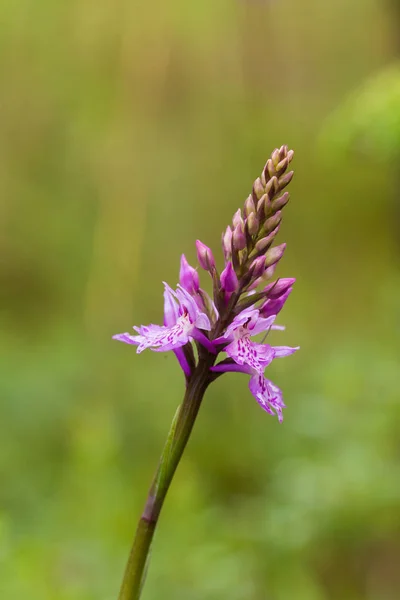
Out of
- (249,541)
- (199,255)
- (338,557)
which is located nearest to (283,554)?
(249,541)

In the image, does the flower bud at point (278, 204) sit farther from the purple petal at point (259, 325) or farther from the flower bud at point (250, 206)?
the purple petal at point (259, 325)

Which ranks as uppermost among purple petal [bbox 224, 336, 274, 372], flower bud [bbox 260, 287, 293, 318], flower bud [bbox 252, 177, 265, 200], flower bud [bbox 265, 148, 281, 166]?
flower bud [bbox 265, 148, 281, 166]

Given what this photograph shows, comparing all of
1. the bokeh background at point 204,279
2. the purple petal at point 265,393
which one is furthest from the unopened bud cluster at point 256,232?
the bokeh background at point 204,279

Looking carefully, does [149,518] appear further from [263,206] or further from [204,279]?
[204,279]

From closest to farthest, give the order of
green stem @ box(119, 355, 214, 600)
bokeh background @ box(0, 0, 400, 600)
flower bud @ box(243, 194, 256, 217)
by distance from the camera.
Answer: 1. green stem @ box(119, 355, 214, 600)
2. flower bud @ box(243, 194, 256, 217)
3. bokeh background @ box(0, 0, 400, 600)

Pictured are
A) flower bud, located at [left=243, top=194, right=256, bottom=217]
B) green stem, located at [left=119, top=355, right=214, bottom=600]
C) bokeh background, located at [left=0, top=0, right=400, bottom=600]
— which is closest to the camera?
green stem, located at [left=119, top=355, right=214, bottom=600]

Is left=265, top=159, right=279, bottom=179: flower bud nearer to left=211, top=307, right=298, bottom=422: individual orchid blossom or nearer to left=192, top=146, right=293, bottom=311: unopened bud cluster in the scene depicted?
left=192, top=146, right=293, bottom=311: unopened bud cluster

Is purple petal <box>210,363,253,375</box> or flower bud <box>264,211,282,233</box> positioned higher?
flower bud <box>264,211,282,233</box>

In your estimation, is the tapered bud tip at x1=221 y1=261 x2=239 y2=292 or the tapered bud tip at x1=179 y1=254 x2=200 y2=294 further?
the tapered bud tip at x1=179 y1=254 x2=200 y2=294

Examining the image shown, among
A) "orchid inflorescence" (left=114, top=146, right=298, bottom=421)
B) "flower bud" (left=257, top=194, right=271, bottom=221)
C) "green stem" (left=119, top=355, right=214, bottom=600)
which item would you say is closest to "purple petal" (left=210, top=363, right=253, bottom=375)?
"orchid inflorescence" (left=114, top=146, right=298, bottom=421)

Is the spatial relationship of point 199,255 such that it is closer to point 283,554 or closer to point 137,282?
point 283,554
